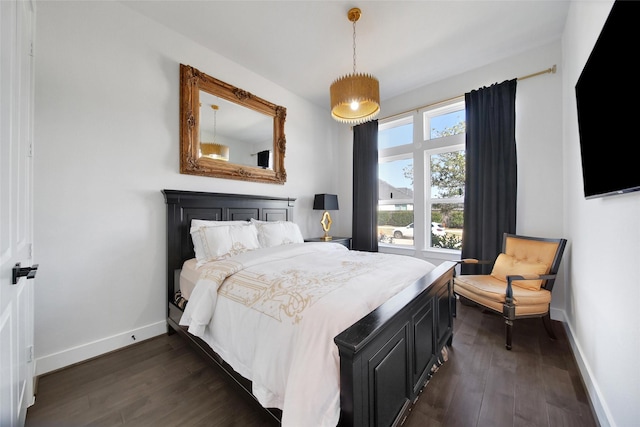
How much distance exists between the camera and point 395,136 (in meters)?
4.05

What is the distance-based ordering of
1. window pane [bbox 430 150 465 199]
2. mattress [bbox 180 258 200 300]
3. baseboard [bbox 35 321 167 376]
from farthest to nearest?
window pane [bbox 430 150 465 199], mattress [bbox 180 258 200 300], baseboard [bbox 35 321 167 376]

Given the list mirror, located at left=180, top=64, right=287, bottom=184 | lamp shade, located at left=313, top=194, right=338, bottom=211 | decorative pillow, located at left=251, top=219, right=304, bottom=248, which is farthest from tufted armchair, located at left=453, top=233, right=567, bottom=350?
mirror, located at left=180, top=64, right=287, bottom=184

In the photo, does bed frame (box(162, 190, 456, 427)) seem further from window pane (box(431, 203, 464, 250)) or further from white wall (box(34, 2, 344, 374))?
window pane (box(431, 203, 464, 250))

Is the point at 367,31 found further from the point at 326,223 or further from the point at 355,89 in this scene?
the point at 326,223

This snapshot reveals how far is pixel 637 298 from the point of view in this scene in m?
1.05

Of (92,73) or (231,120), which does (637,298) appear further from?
(92,73)

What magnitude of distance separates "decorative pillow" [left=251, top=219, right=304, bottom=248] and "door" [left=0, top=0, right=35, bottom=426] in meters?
1.74

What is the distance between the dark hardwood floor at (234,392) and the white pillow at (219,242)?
845 mm

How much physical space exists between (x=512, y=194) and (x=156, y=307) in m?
4.10

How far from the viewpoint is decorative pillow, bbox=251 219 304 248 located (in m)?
2.79

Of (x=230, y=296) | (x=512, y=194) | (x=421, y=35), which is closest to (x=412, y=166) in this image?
(x=512, y=194)

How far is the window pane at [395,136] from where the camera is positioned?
3.90 metres

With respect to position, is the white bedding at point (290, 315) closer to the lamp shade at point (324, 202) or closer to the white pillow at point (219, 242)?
the white pillow at point (219, 242)

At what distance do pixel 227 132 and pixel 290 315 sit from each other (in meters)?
2.59
